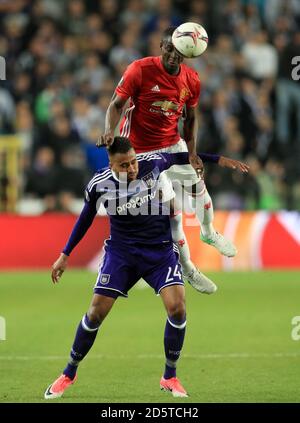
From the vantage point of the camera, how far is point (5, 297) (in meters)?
16.3

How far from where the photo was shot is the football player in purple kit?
935cm

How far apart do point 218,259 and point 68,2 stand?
6.90m

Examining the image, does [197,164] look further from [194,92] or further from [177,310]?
[177,310]

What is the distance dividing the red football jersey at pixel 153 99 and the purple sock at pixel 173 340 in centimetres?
190

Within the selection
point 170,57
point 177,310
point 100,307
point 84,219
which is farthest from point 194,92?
point 100,307

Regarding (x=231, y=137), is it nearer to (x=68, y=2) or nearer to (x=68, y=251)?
(x=68, y=2)

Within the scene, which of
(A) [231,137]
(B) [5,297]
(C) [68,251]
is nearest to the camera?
(C) [68,251]

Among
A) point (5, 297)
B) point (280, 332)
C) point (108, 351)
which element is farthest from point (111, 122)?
point (5, 297)

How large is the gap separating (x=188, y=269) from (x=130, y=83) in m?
1.77

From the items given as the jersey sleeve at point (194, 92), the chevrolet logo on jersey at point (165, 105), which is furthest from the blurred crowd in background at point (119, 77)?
the chevrolet logo on jersey at point (165, 105)

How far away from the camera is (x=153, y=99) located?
10.5 meters

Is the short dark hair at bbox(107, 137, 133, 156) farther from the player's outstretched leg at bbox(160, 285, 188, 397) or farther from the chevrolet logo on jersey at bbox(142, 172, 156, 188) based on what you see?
the player's outstretched leg at bbox(160, 285, 188, 397)

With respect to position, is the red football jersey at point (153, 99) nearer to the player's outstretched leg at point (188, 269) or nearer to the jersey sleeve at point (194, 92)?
the jersey sleeve at point (194, 92)

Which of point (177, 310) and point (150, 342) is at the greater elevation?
point (177, 310)
